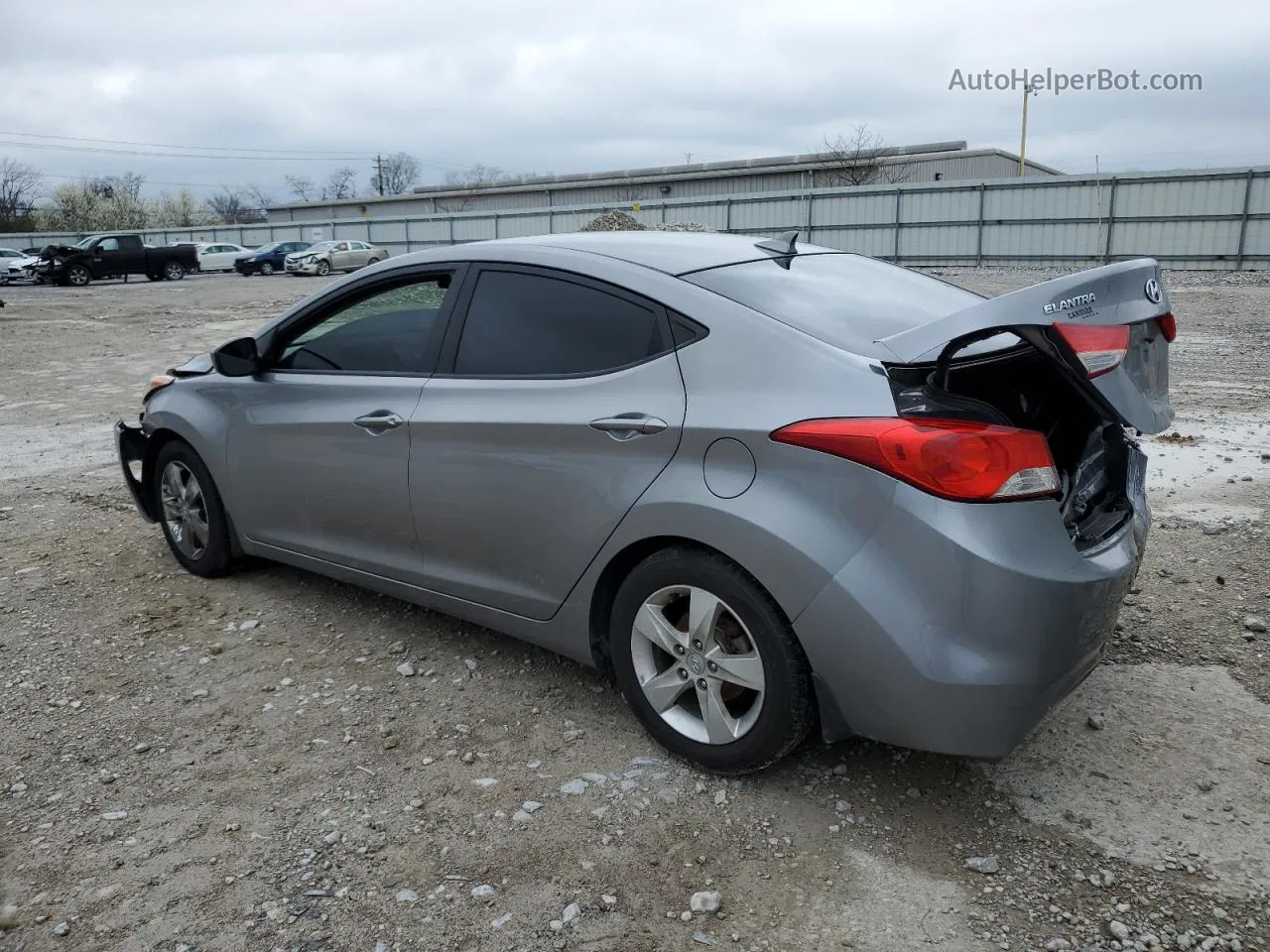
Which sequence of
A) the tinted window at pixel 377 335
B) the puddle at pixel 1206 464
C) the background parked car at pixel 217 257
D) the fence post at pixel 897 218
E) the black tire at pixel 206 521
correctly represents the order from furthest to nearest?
the background parked car at pixel 217 257 → the fence post at pixel 897 218 → the puddle at pixel 1206 464 → the black tire at pixel 206 521 → the tinted window at pixel 377 335

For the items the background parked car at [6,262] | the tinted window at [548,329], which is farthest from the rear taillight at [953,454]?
Answer: the background parked car at [6,262]

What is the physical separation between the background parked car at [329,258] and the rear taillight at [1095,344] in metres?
36.7

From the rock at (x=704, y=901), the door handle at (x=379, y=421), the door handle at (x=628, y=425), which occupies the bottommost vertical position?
the rock at (x=704, y=901)

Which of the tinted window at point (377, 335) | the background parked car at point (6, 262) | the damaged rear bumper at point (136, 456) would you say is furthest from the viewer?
the background parked car at point (6, 262)

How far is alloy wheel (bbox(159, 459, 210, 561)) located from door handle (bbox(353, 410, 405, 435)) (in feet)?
4.39

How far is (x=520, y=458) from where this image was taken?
327cm

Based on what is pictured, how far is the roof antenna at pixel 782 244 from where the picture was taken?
3.60 m

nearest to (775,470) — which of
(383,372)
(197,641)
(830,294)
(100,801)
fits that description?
(830,294)

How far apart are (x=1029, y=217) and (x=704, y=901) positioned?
2894cm

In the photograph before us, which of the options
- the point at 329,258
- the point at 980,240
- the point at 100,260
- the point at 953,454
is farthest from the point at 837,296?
the point at 100,260

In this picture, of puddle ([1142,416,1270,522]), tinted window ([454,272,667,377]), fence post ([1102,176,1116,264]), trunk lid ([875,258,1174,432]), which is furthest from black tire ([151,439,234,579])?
fence post ([1102,176,1116,264])

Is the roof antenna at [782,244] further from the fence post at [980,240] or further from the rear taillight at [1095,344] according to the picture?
the fence post at [980,240]

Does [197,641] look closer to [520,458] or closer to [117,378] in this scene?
[520,458]

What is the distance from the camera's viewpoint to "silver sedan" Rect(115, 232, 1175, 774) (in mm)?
2498
